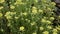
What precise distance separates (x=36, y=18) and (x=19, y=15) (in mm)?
209

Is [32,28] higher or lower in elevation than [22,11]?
lower

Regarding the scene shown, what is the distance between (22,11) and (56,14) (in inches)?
37.3

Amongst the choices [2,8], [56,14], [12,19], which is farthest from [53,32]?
[56,14]

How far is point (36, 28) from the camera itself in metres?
2.37

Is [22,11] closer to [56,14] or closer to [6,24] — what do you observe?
[6,24]

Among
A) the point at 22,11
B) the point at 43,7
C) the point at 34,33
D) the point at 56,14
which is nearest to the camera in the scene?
the point at 34,33

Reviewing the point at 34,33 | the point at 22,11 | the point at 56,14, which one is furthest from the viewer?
the point at 56,14

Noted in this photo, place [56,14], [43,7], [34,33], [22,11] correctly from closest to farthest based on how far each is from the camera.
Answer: [34,33] < [22,11] < [43,7] < [56,14]

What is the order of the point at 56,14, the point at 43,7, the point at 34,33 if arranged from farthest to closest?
the point at 56,14 → the point at 43,7 → the point at 34,33

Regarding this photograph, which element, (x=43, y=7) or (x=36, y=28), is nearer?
(x=36, y=28)

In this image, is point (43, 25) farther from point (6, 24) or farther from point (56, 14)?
point (56, 14)

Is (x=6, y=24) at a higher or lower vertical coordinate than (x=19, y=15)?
lower

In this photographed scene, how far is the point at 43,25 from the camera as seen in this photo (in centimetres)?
241

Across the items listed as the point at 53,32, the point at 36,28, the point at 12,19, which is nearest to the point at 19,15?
the point at 12,19
